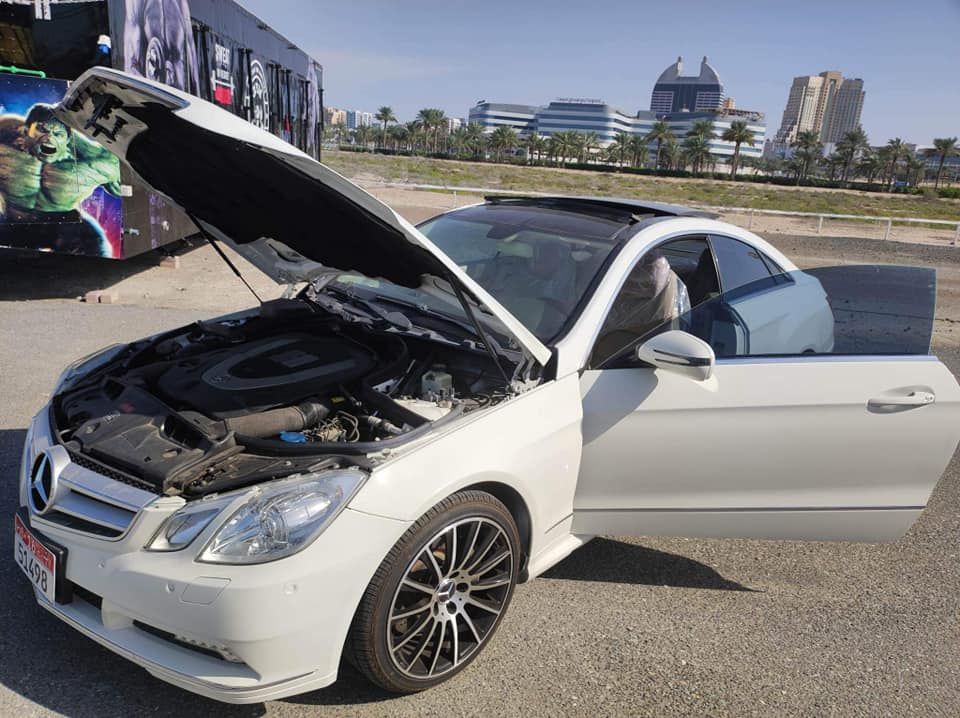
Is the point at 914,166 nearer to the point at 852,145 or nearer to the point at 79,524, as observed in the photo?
the point at 852,145

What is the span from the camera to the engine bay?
2533 mm

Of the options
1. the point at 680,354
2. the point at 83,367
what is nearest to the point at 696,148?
the point at 680,354

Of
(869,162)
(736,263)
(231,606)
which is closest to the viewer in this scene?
(231,606)

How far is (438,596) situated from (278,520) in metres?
0.70

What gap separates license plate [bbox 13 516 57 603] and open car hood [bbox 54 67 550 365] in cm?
153

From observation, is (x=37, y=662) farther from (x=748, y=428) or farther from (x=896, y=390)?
(x=896, y=390)

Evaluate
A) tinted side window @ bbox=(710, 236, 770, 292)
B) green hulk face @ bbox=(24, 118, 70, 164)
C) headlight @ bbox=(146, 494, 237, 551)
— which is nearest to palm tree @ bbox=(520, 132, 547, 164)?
green hulk face @ bbox=(24, 118, 70, 164)

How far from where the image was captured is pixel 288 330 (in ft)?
12.5

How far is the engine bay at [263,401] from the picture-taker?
99.7 inches

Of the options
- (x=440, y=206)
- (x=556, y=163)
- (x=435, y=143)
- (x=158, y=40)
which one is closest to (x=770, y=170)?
(x=556, y=163)

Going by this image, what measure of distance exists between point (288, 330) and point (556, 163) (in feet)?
353

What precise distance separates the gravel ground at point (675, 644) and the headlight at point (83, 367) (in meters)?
0.80

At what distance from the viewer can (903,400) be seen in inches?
125

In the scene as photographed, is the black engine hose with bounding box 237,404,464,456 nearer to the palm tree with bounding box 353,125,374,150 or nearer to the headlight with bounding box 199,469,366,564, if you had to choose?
the headlight with bounding box 199,469,366,564
